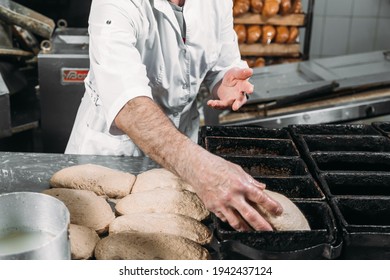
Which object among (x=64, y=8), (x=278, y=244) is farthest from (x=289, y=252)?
(x=64, y=8)

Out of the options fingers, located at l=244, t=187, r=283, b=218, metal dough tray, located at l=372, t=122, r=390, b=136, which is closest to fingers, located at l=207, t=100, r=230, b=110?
metal dough tray, located at l=372, t=122, r=390, b=136

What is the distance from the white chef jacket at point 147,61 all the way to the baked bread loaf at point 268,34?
1.76 metres

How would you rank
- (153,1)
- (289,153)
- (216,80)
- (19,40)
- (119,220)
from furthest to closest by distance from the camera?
(19,40) → (216,80) → (153,1) → (289,153) → (119,220)

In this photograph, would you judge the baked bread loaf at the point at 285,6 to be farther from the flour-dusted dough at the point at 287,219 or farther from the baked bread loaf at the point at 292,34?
the flour-dusted dough at the point at 287,219

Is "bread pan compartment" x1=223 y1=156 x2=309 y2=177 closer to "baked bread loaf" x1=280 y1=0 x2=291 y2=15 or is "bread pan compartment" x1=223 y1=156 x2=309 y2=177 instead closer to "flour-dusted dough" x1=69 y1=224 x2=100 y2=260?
"flour-dusted dough" x1=69 y1=224 x2=100 y2=260

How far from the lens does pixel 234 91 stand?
6.57ft

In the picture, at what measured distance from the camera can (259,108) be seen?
2.95m

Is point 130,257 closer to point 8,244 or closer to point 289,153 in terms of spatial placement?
point 8,244

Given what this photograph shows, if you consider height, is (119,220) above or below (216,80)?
below

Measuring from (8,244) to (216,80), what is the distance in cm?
143

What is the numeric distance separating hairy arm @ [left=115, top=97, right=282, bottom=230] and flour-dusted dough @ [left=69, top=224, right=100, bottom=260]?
0.28 meters

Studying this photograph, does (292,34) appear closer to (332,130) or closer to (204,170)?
(332,130)
